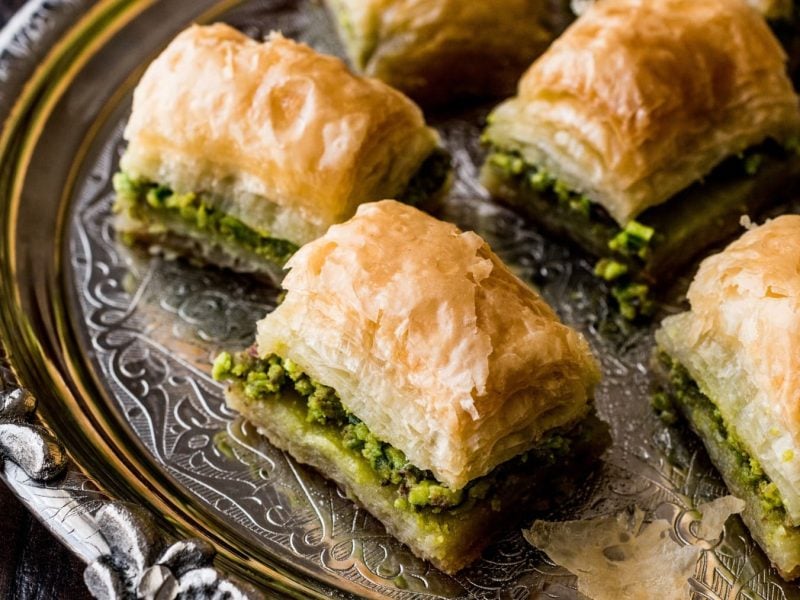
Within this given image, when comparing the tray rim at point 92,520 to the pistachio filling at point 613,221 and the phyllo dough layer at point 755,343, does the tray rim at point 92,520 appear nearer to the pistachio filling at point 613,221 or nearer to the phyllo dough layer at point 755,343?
the phyllo dough layer at point 755,343

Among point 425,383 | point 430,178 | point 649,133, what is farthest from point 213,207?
point 649,133

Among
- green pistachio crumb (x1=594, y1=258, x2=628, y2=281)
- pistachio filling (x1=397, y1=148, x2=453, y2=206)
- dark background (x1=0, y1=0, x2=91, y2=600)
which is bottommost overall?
green pistachio crumb (x1=594, y1=258, x2=628, y2=281)

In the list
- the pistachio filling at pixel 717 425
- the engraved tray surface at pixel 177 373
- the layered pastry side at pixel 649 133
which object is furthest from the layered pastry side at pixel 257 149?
the pistachio filling at pixel 717 425

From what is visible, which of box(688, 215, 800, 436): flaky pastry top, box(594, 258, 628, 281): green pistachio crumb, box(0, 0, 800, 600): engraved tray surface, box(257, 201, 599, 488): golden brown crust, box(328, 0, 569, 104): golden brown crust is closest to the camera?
box(257, 201, 599, 488): golden brown crust

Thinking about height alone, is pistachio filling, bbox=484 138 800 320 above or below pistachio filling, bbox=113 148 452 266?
below

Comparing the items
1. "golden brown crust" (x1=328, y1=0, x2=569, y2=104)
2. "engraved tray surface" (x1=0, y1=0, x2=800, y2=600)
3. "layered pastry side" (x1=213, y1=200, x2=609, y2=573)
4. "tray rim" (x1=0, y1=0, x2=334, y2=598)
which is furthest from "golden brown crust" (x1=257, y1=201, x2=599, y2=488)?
"golden brown crust" (x1=328, y1=0, x2=569, y2=104)

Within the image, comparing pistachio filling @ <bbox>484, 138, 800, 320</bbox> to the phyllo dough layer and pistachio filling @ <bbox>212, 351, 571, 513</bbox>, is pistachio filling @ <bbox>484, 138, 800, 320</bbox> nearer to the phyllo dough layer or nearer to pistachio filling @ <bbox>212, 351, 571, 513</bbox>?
the phyllo dough layer

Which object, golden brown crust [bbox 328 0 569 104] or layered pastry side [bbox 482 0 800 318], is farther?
golden brown crust [bbox 328 0 569 104]

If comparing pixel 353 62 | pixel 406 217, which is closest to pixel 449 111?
A: pixel 353 62

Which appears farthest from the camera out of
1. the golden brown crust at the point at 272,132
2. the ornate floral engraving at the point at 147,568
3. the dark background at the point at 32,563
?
the golden brown crust at the point at 272,132

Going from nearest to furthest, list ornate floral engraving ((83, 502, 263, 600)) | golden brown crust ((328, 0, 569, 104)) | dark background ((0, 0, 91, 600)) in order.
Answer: ornate floral engraving ((83, 502, 263, 600)) < dark background ((0, 0, 91, 600)) < golden brown crust ((328, 0, 569, 104))
